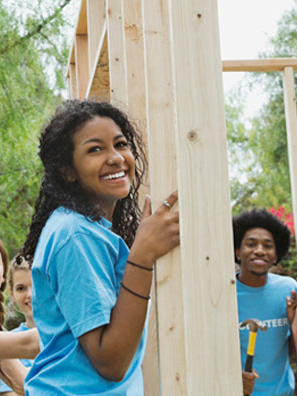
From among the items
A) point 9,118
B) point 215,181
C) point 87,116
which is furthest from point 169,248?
point 9,118

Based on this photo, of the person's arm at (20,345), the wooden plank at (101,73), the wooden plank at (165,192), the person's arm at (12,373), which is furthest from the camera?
the wooden plank at (101,73)

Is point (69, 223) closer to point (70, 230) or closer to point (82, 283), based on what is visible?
point (70, 230)

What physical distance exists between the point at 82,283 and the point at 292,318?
2.39 m

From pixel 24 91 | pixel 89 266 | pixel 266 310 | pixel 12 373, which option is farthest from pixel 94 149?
pixel 24 91

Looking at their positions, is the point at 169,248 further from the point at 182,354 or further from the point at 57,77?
the point at 57,77

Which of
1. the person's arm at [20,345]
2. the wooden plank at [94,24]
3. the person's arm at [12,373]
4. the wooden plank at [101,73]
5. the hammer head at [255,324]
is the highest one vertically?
the wooden plank at [94,24]

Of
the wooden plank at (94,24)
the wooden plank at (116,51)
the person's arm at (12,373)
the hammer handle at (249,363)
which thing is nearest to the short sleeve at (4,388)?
the person's arm at (12,373)

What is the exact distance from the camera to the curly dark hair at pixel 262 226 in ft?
13.9

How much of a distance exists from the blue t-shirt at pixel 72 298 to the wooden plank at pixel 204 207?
0.21 meters

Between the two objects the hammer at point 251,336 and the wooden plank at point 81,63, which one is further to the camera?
the wooden plank at point 81,63

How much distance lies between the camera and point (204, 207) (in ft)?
5.00

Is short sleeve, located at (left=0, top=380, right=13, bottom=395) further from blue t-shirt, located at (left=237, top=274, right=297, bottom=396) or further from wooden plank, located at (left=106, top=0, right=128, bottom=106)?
wooden plank, located at (left=106, top=0, right=128, bottom=106)

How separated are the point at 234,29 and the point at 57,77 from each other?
32.1 ft

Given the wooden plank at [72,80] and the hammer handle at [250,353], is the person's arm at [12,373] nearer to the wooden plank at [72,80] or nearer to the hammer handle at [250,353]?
the hammer handle at [250,353]
